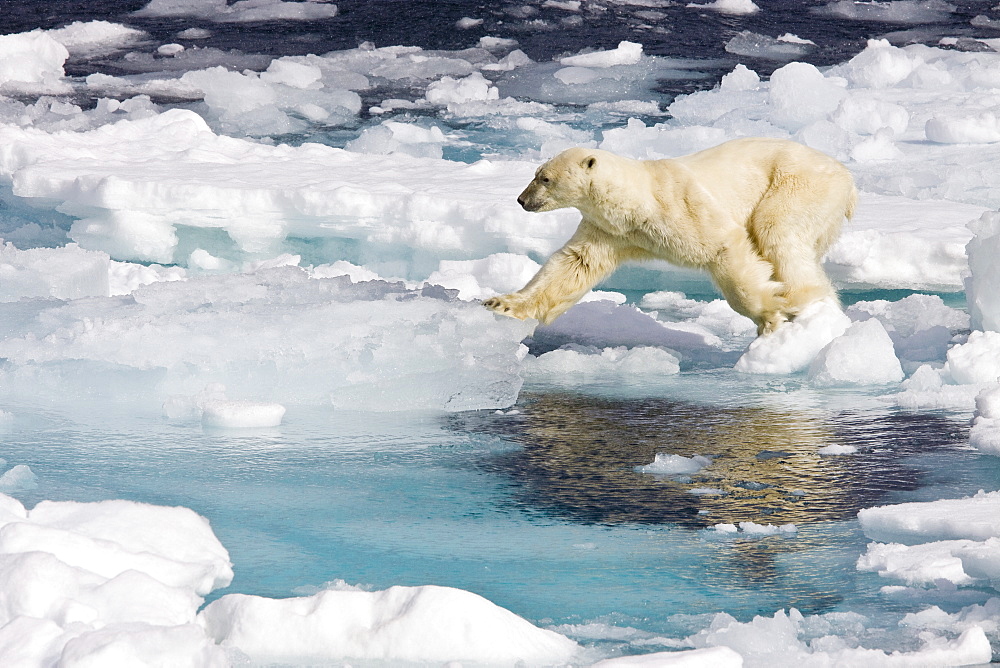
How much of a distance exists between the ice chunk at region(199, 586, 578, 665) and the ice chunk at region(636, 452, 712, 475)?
123 centimetres

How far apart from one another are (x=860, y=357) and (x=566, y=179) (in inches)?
50.2

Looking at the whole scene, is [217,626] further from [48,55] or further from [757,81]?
[48,55]

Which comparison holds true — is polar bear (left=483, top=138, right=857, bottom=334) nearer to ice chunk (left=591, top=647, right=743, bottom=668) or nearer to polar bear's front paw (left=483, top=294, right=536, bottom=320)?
polar bear's front paw (left=483, top=294, right=536, bottom=320)

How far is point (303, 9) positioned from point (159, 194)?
431 inches

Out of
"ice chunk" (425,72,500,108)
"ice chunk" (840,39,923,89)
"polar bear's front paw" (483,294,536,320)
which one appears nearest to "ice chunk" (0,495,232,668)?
"polar bear's front paw" (483,294,536,320)

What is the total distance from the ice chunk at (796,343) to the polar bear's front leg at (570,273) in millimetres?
678

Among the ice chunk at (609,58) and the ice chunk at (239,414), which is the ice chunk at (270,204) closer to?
the ice chunk at (239,414)

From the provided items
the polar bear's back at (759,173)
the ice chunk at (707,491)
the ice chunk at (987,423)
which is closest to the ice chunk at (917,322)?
the polar bear's back at (759,173)

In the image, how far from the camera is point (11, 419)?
12.6 ft

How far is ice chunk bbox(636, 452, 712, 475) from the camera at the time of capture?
11.0ft

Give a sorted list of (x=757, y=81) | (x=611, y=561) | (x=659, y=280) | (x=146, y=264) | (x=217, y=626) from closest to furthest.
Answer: (x=217, y=626) < (x=611, y=561) < (x=659, y=280) < (x=146, y=264) < (x=757, y=81)

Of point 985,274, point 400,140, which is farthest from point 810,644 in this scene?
point 400,140

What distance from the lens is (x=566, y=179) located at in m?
4.49

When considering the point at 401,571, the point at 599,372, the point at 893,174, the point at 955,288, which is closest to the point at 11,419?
the point at 401,571
